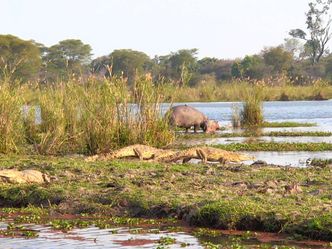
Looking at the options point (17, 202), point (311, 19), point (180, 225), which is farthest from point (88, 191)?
point (311, 19)

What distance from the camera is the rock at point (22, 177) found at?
1055 centimetres

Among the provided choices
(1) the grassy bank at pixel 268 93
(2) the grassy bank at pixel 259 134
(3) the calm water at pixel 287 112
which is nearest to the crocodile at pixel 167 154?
(2) the grassy bank at pixel 259 134

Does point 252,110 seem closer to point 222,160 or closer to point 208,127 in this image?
point 208,127

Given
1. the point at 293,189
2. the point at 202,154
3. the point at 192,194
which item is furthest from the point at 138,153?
the point at 293,189

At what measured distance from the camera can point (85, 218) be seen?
8695 mm

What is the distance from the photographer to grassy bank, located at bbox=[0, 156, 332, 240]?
7.84 metres

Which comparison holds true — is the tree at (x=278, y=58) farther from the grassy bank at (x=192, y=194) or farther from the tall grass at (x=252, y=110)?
the grassy bank at (x=192, y=194)

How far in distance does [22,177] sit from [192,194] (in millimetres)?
Result: 2722

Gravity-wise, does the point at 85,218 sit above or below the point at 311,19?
below

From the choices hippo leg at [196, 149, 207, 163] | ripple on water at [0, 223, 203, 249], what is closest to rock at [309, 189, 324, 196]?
ripple on water at [0, 223, 203, 249]

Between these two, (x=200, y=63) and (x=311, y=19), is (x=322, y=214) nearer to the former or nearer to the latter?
(x=311, y=19)

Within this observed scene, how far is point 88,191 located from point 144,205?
1.12 metres

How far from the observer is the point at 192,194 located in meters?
9.09

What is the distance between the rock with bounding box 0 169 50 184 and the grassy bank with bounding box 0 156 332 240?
8.8 inches
